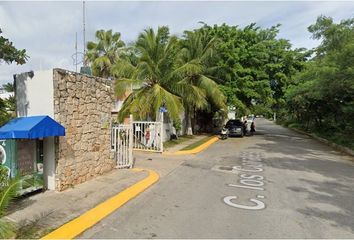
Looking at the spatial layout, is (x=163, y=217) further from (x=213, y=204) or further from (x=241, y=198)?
(x=241, y=198)

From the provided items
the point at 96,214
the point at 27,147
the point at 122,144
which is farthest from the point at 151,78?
the point at 96,214

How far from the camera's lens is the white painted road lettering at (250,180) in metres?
7.10

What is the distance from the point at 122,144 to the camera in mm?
11250

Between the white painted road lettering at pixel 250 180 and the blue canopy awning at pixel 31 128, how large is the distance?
450cm

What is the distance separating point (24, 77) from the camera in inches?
318

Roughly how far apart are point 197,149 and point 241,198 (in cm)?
1027

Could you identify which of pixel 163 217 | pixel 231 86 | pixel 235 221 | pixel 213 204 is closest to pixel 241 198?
pixel 213 204

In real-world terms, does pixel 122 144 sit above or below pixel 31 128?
below

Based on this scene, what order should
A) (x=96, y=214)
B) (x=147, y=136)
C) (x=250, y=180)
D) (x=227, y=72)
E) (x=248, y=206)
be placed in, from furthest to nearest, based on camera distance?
(x=227, y=72)
(x=147, y=136)
(x=250, y=180)
(x=248, y=206)
(x=96, y=214)

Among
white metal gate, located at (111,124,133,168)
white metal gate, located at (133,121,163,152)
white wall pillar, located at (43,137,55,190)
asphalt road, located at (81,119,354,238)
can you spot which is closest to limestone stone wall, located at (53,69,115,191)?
white wall pillar, located at (43,137,55,190)

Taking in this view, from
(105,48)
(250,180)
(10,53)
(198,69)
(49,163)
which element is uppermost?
(105,48)

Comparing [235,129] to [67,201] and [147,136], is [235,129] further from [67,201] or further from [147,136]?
[67,201]

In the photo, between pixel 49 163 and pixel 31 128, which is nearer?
pixel 31 128

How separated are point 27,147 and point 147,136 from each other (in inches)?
399
